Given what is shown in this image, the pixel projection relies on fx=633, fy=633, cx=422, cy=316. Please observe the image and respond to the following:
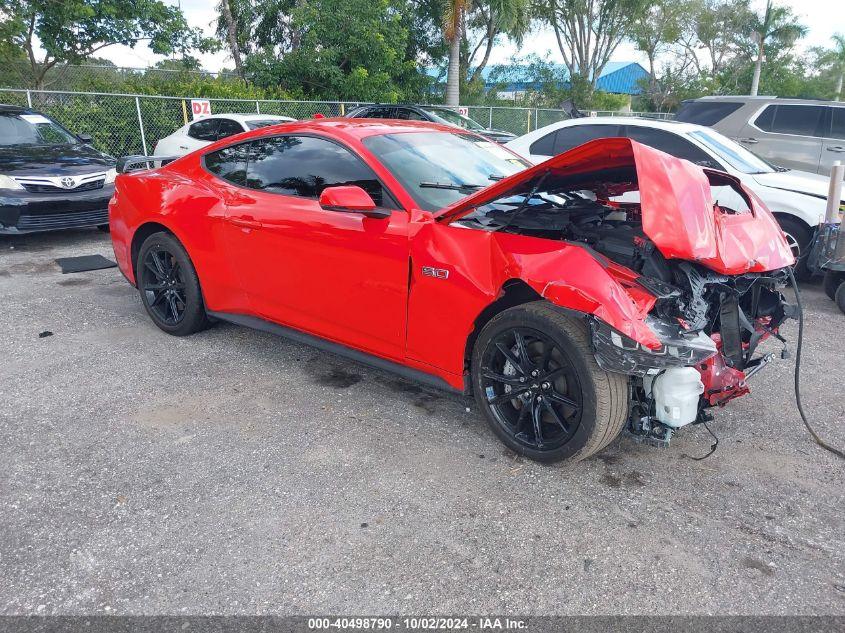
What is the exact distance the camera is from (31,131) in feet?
28.8

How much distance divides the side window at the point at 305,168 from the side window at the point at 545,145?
4806 millimetres

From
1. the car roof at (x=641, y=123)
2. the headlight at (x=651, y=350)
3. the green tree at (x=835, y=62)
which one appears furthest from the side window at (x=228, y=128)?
the green tree at (x=835, y=62)

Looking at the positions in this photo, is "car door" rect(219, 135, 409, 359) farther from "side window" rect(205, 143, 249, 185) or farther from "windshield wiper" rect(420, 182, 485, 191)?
"windshield wiper" rect(420, 182, 485, 191)

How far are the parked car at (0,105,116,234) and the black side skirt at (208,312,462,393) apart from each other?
14.3ft

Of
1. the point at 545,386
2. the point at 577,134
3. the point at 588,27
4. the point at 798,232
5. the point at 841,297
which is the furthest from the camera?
the point at 588,27

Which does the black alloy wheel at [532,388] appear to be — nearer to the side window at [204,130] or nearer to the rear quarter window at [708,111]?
the rear quarter window at [708,111]

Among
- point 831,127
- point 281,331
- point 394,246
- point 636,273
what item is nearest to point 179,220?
point 281,331

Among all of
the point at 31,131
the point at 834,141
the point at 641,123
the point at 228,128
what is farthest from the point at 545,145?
the point at 31,131

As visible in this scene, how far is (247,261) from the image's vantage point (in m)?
4.23

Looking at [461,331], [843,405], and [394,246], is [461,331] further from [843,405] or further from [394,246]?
[843,405]

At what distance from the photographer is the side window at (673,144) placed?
22.3ft

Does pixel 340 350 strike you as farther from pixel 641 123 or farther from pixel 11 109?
pixel 11 109

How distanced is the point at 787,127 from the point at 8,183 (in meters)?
10.7

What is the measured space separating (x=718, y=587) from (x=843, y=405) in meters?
2.20
